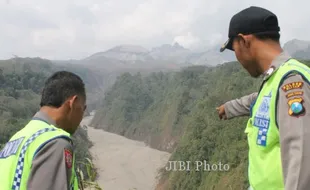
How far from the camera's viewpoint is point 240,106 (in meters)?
2.32

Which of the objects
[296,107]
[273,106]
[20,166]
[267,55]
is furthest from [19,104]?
[296,107]

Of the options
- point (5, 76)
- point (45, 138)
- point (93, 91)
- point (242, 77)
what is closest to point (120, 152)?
point (5, 76)

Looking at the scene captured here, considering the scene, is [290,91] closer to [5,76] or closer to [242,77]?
[242,77]

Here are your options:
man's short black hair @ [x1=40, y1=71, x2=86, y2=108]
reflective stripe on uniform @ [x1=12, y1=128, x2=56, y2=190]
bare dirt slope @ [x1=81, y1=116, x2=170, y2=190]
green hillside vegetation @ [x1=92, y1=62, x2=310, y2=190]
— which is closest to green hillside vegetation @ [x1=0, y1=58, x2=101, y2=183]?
bare dirt slope @ [x1=81, y1=116, x2=170, y2=190]

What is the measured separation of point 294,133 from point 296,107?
0.30 ft

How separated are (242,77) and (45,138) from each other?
85.8 feet

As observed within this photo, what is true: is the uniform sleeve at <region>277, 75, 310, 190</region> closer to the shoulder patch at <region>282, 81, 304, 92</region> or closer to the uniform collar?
the shoulder patch at <region>282, 81, 304, 92</region>

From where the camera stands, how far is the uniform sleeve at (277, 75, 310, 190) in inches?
52.8

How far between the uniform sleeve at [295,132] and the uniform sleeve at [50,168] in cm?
85

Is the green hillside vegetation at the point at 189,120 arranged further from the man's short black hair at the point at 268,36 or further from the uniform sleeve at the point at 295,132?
the uniform sleeve at the point at 295,132

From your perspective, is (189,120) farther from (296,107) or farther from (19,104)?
(296,107)

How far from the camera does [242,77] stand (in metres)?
26.9

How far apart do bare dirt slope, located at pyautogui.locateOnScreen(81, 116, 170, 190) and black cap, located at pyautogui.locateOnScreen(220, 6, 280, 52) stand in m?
27.3

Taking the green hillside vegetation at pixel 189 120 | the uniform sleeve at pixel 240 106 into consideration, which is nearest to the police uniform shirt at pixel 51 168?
the uniform sleeve at pixel 240 106
